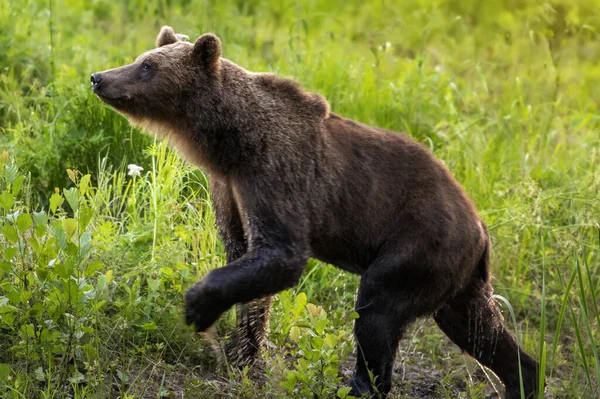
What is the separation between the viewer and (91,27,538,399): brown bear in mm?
5250

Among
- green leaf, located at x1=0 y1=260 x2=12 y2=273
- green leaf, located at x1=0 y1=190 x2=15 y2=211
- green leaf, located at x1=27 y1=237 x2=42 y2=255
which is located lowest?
green leaf, located at x1=0 y1=260 x2=12 y2=273

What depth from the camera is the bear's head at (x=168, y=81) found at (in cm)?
535

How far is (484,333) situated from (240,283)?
157cm

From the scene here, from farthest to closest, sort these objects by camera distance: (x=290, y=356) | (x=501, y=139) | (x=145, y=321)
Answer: (x=501, y=139), (x=290, y=356), (x=145, y=321)

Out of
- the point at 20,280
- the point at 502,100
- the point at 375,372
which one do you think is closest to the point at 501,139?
the point at 502,100

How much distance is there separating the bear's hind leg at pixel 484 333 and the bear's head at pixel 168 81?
6.00ft

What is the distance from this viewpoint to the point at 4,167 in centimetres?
505

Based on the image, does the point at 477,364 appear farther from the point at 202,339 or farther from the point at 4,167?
the point at 4,167

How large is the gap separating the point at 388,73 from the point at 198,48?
3.83m

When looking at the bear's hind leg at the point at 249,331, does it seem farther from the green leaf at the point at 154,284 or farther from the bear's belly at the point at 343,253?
the green leaf at the point at 154,284

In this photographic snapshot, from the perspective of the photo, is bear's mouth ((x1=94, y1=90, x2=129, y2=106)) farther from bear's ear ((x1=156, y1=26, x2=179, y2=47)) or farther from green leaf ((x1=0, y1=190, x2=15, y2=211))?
green leaf ((x1=0, y1=190, x2=15, y2=211))

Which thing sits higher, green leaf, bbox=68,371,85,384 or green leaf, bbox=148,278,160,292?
green leaf, bbox=148,278,160,292

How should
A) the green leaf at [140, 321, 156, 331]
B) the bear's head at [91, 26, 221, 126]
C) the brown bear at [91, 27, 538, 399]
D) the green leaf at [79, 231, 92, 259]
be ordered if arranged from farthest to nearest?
the bear's head at [91, 26, 221, 126] → the brown bear at [91, 27, 538, 399] → the green leaf at [140, 321, 156, 331] → the green leaf at [79, 231, 92, 259]

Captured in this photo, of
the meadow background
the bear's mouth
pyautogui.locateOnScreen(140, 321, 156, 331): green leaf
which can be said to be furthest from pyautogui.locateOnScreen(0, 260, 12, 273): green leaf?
the bear's mouth
